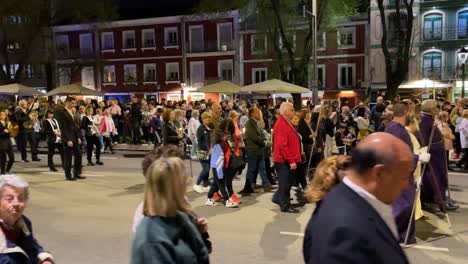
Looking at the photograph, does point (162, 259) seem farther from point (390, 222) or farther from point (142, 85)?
point (142, 85)

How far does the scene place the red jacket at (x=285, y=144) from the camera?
8.12 m

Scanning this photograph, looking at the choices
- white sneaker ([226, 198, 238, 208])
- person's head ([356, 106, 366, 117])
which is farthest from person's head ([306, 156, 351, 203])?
person's head ([356, 106, 366, 117])

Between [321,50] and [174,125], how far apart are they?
101 ft

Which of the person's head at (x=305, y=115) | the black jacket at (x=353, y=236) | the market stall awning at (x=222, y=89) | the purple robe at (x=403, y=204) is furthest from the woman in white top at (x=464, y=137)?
the black jacket at (x=353, y=236)

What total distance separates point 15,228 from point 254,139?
6617 millimetres

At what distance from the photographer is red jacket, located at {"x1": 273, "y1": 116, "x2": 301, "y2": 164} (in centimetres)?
812

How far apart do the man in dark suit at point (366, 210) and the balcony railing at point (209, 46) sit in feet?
136

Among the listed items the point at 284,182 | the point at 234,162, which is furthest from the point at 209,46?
the point at 284,182

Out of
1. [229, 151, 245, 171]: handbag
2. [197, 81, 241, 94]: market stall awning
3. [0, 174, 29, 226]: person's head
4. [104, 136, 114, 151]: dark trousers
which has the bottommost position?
[104, 136, 114, 151]: dark trousers

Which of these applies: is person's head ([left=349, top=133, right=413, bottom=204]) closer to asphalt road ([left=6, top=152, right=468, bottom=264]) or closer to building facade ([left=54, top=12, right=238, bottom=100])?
asphalt road ([left=6, top=152, right=468, bottom=264])

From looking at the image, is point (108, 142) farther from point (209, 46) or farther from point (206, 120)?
point (209, 46)

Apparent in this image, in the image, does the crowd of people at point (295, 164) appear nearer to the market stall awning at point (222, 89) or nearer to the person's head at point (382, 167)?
the person's head at point (382, 167)

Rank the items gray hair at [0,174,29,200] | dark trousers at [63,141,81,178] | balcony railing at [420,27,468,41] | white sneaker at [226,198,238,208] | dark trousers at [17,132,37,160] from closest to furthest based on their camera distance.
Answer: gray hair at [0,174,29,200]
white sneaker at [226,198,238,208]
dark trousers at [63,141,81,178]
dark trousers at [17,132,37,160]
balcony railing at [420,27,468,41]

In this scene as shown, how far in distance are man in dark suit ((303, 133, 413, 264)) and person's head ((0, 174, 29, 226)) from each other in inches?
84.1
